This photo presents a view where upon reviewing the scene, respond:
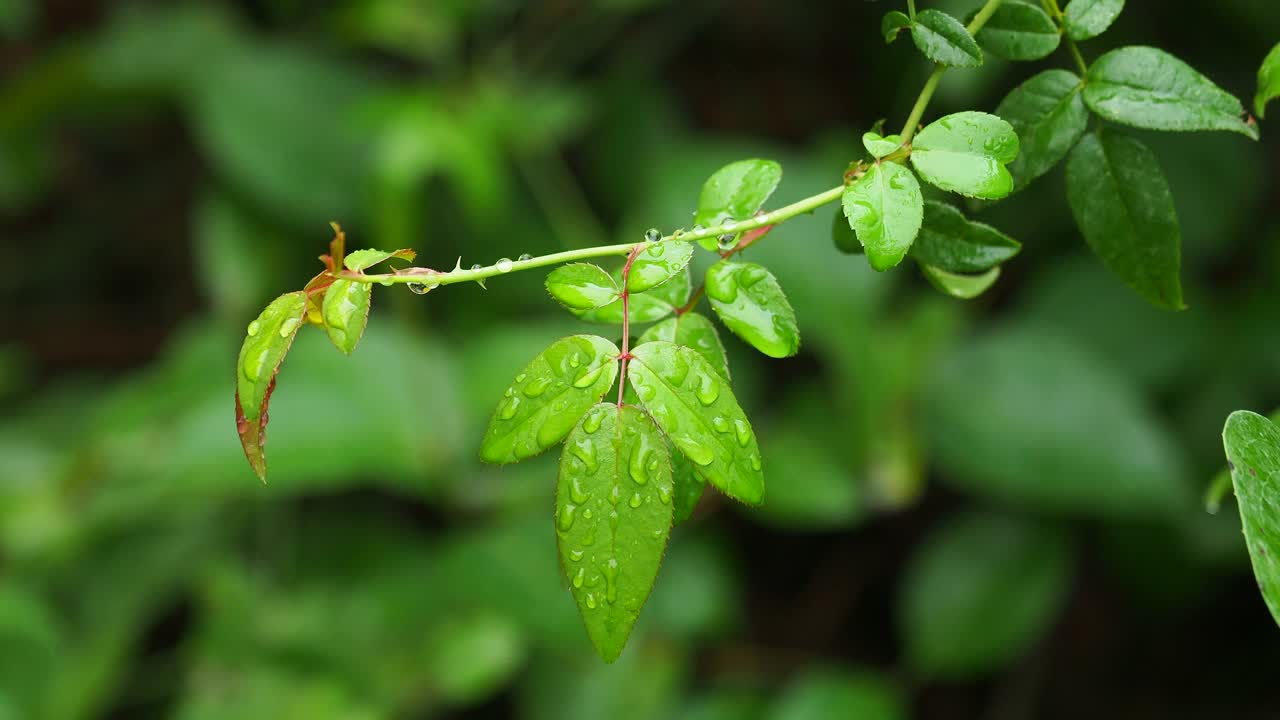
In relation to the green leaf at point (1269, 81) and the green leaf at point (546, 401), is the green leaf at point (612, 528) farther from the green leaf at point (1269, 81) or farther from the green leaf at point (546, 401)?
the green leaf at point (1269, 81)

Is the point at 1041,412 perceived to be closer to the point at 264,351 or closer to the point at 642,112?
the point at 642,112

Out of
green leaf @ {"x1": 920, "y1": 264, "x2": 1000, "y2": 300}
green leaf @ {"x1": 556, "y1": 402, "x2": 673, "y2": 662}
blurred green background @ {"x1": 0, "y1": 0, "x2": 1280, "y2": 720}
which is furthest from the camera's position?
blurred green background @ {"x1": 0, "y1": 0, "x2": 1280, "y2": 720}

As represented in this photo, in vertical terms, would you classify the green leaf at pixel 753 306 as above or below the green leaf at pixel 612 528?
above

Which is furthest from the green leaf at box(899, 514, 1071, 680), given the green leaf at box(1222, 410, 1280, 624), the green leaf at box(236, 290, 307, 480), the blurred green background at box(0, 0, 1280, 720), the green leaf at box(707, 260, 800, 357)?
the green leaf at box(236, 290, 307, 480)

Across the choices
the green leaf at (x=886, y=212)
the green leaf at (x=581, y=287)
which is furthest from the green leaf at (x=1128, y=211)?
the green leaf at (x=581, y=287)

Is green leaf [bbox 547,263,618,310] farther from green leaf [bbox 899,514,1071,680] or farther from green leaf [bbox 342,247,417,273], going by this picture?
green leaf [bbox 899,514,1071,680]

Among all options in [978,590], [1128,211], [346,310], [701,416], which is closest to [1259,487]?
[1128,211]

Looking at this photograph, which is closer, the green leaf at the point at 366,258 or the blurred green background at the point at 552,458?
the green leaf at the point at 366,258
